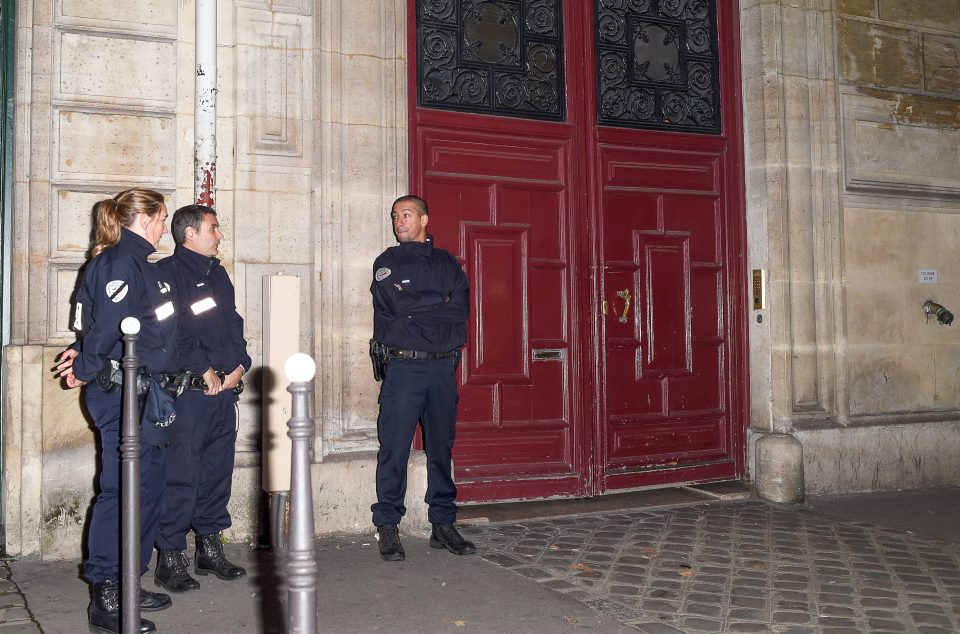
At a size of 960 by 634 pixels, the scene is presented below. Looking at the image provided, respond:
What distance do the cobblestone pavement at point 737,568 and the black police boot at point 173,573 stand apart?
1699 millimetres

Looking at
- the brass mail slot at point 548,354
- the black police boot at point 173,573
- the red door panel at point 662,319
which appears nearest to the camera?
the black police boot at point 173,573

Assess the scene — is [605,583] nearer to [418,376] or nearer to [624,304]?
[418,376]

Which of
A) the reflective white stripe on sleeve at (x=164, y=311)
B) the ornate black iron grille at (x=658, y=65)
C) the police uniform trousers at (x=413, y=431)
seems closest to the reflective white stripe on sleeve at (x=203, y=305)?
the reflective white stripe on sleeve at (x=164, y=311)

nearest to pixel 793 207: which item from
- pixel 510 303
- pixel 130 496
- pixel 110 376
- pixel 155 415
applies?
pixel 510 303

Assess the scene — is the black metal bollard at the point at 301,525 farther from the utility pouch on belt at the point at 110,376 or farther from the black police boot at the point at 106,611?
the utility pouch on belt at the point at 110,376

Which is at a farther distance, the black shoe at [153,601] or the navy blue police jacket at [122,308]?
the black shoe at [153,601]

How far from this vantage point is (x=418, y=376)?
547 cm

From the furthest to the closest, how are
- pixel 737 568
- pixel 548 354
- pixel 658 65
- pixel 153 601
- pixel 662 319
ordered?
pixel 658 65 → pixel 662 319 → pixel 548 354 → pixel 737 568 → pixel 153 601

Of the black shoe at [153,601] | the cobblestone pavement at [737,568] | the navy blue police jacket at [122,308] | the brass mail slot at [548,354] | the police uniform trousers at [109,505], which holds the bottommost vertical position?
the cobblestone pavement at [737,568]

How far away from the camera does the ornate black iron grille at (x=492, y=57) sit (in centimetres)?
665

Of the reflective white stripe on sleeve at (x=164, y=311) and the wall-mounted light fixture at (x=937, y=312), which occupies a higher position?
the wall-mounted light fixture at (x=937, y=312)

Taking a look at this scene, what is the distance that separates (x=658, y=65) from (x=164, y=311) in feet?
15.9

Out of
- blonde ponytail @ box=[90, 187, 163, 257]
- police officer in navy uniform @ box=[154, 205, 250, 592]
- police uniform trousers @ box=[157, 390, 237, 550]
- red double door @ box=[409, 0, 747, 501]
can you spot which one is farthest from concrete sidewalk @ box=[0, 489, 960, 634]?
blonde ponytail @ box=[90, 187, 163, 257]

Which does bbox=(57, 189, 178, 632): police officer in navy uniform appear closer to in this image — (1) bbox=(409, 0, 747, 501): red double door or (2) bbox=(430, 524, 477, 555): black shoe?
(2) bbox=(430, 524, 477, 555): black shoe
